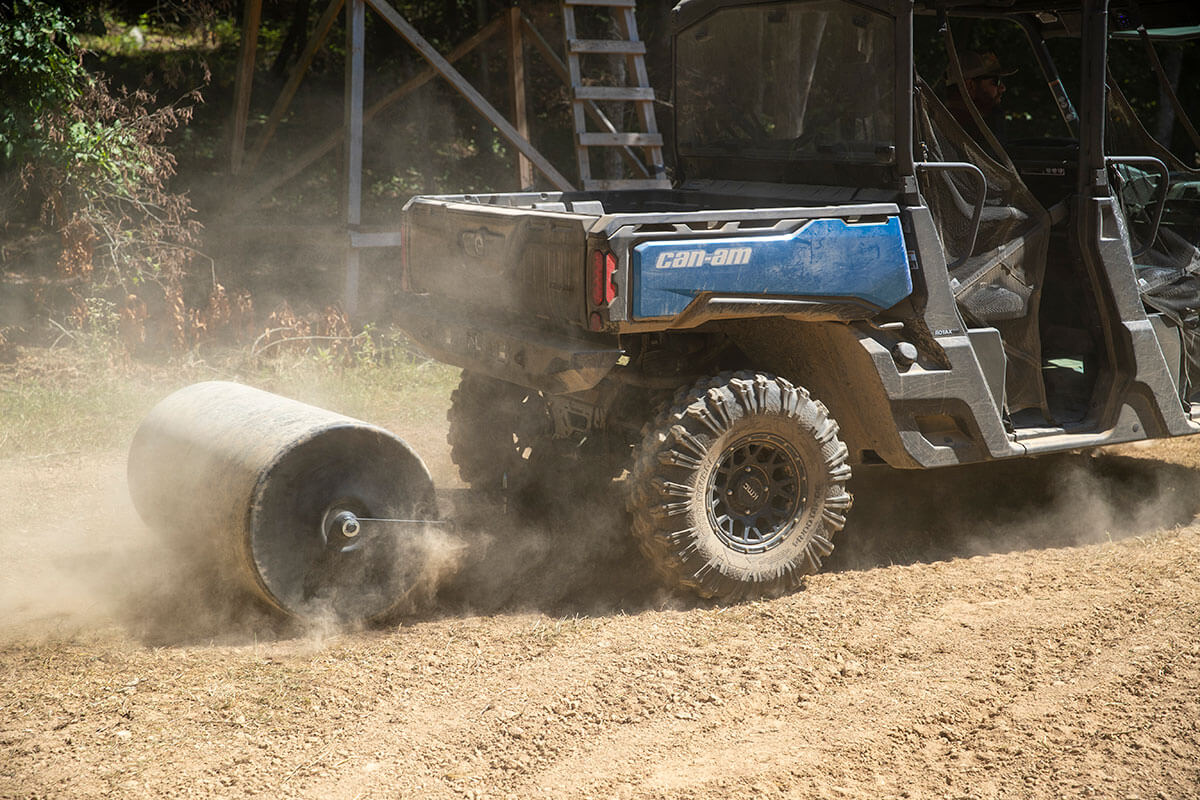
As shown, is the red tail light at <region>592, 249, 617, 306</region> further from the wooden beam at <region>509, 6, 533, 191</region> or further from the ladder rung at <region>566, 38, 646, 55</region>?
the wooden beam at <region>509, 6, 533, 191</region>

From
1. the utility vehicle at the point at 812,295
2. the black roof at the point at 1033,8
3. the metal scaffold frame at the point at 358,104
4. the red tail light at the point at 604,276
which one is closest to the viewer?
the red tail light at the point at 604,276

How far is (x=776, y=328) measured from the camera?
5.12 metres

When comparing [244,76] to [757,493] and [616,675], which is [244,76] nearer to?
[757,493]

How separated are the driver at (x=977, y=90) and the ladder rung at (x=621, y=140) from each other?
4141mm

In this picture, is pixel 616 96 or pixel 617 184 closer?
pixel 616 96

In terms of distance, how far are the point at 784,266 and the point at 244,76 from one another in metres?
8.01

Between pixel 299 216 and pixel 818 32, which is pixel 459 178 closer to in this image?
pixel 299 216

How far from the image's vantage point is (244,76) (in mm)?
10875

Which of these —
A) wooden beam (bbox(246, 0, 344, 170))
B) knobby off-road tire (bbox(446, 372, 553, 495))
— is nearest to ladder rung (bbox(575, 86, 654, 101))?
wooden beam (bbox(246, 0, 344, 170))

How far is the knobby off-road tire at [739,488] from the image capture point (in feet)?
14.9

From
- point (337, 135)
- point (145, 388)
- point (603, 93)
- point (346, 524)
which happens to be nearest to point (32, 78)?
point (145, 388)

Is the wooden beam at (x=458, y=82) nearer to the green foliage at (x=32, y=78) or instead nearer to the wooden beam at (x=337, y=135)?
the wooden beam at (x=337, y=135)

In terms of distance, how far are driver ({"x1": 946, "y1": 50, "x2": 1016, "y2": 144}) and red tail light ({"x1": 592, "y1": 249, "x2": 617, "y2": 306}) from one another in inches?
87.5

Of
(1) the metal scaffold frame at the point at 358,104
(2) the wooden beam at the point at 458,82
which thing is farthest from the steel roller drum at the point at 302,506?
(2) the wooden beam at the point at 458,82
